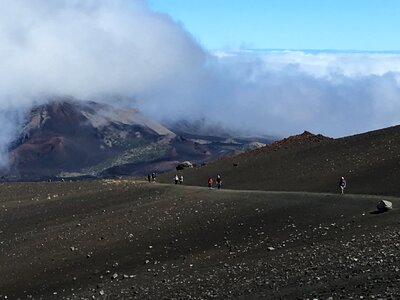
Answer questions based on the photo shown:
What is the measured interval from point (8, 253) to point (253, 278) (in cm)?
2471

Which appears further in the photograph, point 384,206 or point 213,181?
point 213,181

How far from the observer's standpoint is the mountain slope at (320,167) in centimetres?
5741

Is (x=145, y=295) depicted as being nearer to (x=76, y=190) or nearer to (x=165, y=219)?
(x=165, y=219)

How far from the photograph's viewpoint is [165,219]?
2052 inches

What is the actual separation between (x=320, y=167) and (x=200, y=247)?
24993mm

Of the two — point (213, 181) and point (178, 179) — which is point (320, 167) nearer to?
point (213, 181)

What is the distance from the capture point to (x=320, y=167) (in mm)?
65812

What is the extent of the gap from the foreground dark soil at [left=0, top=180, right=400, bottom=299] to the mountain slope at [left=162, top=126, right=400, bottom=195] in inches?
242

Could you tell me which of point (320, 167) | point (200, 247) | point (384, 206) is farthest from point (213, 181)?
point (384, 206)

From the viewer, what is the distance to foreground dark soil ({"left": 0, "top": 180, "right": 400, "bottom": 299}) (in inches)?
1169

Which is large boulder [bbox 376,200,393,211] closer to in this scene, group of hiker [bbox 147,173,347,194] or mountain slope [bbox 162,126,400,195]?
mountain slope [bbox 162,126,400,195]

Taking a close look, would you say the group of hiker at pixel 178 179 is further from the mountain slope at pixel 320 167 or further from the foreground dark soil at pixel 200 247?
the foreground dark soil at pixel 200 247

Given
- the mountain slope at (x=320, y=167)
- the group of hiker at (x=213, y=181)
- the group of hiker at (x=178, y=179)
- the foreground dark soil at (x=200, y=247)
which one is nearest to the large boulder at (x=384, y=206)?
the foreground dark soil at (x=200, y=247)

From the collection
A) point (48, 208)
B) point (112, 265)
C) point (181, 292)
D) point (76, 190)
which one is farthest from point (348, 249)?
point (76, 190)
